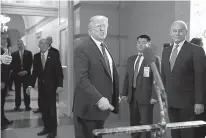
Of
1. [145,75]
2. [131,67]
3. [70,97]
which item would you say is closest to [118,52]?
[131,67]

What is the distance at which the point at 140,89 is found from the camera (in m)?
2.67

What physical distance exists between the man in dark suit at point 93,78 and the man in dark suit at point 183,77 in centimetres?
72

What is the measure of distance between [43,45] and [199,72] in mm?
1494

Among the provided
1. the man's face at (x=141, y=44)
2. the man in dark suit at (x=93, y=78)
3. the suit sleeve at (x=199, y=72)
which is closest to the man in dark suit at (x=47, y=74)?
the man's face at (x=141, y=44)

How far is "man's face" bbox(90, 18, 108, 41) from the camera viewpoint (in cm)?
191

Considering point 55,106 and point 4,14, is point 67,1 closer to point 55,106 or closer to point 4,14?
point 4,14

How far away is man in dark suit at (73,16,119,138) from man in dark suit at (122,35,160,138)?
0.72 m

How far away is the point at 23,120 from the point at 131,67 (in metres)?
1.24

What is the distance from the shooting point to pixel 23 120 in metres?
2.86

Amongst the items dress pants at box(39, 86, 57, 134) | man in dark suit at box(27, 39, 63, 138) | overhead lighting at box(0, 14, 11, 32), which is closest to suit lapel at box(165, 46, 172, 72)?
man in dark suit at box(27, 39, 63, 138)

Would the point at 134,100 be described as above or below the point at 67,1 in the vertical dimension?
below

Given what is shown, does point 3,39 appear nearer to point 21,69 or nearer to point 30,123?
point 21,69

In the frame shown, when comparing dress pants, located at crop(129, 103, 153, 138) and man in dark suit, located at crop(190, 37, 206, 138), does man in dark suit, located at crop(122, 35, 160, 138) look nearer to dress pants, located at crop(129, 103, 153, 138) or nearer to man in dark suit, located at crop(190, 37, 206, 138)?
dress pants, located at crop(129, 103, 153, 138)

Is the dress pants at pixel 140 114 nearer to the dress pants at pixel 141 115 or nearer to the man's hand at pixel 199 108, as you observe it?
the dress pants at pixel 141 115
